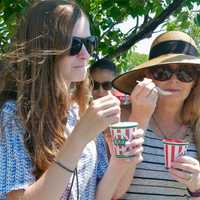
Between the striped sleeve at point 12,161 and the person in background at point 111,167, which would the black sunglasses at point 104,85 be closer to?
the person in background at point 111,167

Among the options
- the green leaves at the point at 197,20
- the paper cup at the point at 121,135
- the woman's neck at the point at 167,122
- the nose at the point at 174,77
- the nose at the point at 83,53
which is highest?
the nose at the point at 83,53

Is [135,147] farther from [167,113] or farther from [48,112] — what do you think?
[167,113]

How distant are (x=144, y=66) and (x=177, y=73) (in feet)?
0.59

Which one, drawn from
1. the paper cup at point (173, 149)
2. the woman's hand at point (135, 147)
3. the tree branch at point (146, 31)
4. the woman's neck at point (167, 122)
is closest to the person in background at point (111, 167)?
the woman's hand at point (135, 147)

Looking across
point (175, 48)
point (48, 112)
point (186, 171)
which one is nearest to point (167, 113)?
point (175, 48)

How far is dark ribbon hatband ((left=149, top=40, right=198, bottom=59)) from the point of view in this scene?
110 inches

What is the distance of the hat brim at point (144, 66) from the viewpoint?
2.69 metres

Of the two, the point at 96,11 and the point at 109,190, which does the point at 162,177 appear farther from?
the point at 96,11

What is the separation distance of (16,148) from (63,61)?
428 millimetres

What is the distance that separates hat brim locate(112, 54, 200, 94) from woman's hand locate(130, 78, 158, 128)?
8.5 inches

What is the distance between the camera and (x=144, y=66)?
2.75m

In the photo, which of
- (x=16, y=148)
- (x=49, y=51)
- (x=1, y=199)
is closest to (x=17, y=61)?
(x=49, y=51)

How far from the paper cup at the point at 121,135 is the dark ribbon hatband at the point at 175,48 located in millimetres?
737

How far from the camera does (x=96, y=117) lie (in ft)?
6.51
